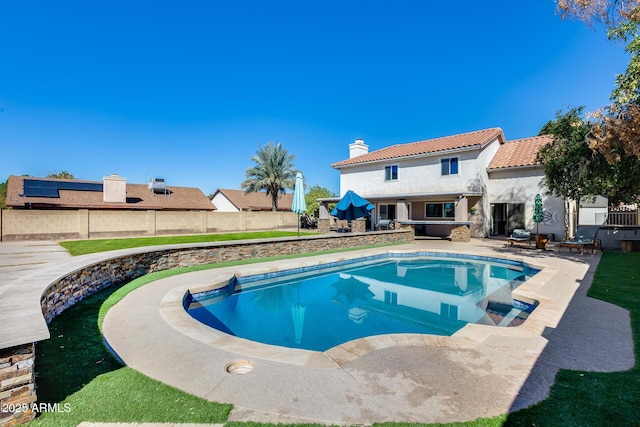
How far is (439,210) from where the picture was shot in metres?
25.0

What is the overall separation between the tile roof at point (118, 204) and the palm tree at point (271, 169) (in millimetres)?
6927

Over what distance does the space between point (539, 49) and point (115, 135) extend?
39698 mm

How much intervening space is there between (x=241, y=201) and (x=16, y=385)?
44.4 meters

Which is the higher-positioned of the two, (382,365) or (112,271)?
(112,271)

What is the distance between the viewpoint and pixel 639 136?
921 cm

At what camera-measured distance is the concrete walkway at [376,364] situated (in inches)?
124

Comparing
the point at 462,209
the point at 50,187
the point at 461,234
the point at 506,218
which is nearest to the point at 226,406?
the point at 461,234

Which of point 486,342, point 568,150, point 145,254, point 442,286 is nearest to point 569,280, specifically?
point 442,286

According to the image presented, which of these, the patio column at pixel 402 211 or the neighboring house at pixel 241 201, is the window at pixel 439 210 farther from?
the neighboring house at pixel 241 201

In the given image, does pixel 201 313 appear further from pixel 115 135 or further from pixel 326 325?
pixel 115 135

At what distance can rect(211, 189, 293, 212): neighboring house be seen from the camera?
1791 inches

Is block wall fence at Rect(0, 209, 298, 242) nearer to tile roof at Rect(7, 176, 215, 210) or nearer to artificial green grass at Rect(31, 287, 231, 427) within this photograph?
tile roof at Rect(7, 176, 215, 210)

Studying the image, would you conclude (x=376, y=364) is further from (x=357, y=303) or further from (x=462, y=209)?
(x=462, y=209)

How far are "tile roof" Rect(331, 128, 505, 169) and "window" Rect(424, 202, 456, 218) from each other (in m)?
4.75
